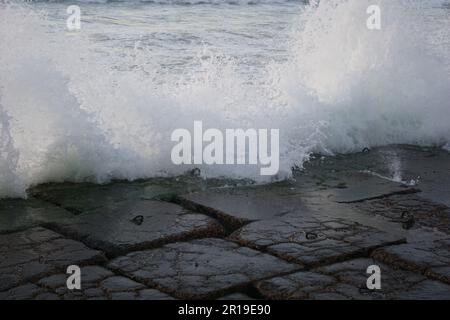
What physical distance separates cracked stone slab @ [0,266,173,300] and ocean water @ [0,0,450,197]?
139 centimetres

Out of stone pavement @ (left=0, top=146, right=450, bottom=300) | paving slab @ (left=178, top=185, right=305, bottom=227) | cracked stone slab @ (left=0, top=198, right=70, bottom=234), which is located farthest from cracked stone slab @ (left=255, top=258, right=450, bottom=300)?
cracked stone slab @ (left=0, top=198, right=70, bottom=234)

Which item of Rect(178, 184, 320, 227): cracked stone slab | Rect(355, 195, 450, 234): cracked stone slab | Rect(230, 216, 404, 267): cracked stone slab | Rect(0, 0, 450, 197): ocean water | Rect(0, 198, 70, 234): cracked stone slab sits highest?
Rect(0, 0, 450, 197): ocean water

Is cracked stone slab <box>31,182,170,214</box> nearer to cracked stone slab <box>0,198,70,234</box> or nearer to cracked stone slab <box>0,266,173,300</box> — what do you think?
cracked stone slab <box>0,198,70,234</box>

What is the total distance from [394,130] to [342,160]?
120cm

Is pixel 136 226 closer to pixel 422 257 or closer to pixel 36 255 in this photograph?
pixel 36 255

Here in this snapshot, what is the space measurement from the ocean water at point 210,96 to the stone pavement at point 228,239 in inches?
10.5

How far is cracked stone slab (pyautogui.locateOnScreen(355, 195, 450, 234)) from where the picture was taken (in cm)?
375

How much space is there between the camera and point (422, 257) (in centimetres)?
319

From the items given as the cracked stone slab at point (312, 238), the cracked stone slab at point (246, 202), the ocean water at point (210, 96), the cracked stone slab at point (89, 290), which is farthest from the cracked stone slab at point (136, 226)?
the ocean water at point (210, 96)

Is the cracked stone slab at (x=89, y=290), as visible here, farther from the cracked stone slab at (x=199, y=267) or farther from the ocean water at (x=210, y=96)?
the ocean water at (x=210, y=96)

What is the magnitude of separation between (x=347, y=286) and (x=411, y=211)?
1307mm

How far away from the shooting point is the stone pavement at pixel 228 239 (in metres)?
2.82

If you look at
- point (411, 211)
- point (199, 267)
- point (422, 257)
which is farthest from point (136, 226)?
point (411, 211)

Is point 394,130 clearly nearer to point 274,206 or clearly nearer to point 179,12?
point 274,206
